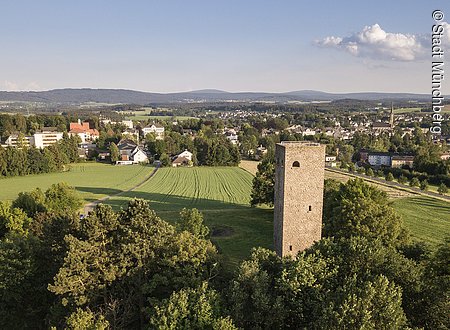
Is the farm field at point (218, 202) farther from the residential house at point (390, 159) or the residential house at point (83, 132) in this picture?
the residential house at point (83, 132)

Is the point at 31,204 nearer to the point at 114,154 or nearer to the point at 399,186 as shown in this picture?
the point at 399,186

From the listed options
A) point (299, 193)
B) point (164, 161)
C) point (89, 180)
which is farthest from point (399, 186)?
Result: point (89, 180)

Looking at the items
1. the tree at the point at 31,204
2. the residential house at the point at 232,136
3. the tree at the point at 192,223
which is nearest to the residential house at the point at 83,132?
the residential house at the point at 232,136

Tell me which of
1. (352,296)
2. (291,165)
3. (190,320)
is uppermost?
(291,165)

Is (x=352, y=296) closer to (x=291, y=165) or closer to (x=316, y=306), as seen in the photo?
(x=316, y=306)

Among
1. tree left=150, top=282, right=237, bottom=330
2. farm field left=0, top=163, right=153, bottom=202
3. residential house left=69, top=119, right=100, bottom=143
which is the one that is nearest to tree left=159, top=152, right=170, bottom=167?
farm field left=0, top=163, right=153, bottom=202

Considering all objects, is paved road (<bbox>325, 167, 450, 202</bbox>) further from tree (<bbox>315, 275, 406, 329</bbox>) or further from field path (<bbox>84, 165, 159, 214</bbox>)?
tree (<bbox>315, 275, 406, 329</bbox>)

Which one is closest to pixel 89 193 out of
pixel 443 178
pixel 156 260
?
pixel 156 260
